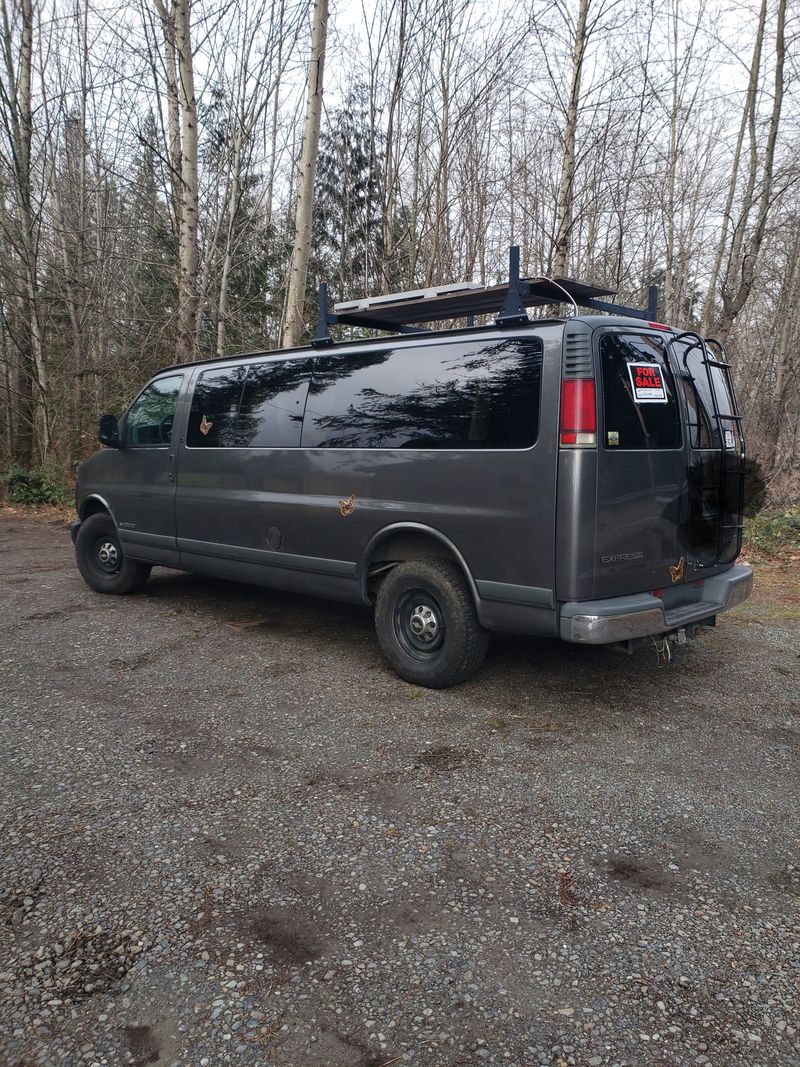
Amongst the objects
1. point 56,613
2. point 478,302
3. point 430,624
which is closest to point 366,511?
point 430,624

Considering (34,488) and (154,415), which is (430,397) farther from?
(34,488)

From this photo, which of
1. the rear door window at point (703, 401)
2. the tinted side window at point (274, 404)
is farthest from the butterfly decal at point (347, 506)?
the rear door window at point (703, 401)

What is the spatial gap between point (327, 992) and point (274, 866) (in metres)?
0.68

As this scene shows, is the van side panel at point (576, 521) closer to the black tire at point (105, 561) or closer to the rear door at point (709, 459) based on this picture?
the rear door at point (709, 459)

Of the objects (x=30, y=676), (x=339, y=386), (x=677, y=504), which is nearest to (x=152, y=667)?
(x=30, y=676)

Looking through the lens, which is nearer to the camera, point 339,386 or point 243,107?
point 339,386

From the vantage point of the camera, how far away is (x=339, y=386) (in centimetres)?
518

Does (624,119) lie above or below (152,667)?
above

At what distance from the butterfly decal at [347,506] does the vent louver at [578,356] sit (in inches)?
68.1

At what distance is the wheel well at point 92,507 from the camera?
7320 mm

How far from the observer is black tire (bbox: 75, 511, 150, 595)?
7.12 meters

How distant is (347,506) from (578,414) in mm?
1801

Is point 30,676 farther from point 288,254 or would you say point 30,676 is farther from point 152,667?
point 288,254

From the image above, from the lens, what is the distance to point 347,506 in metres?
5.07
